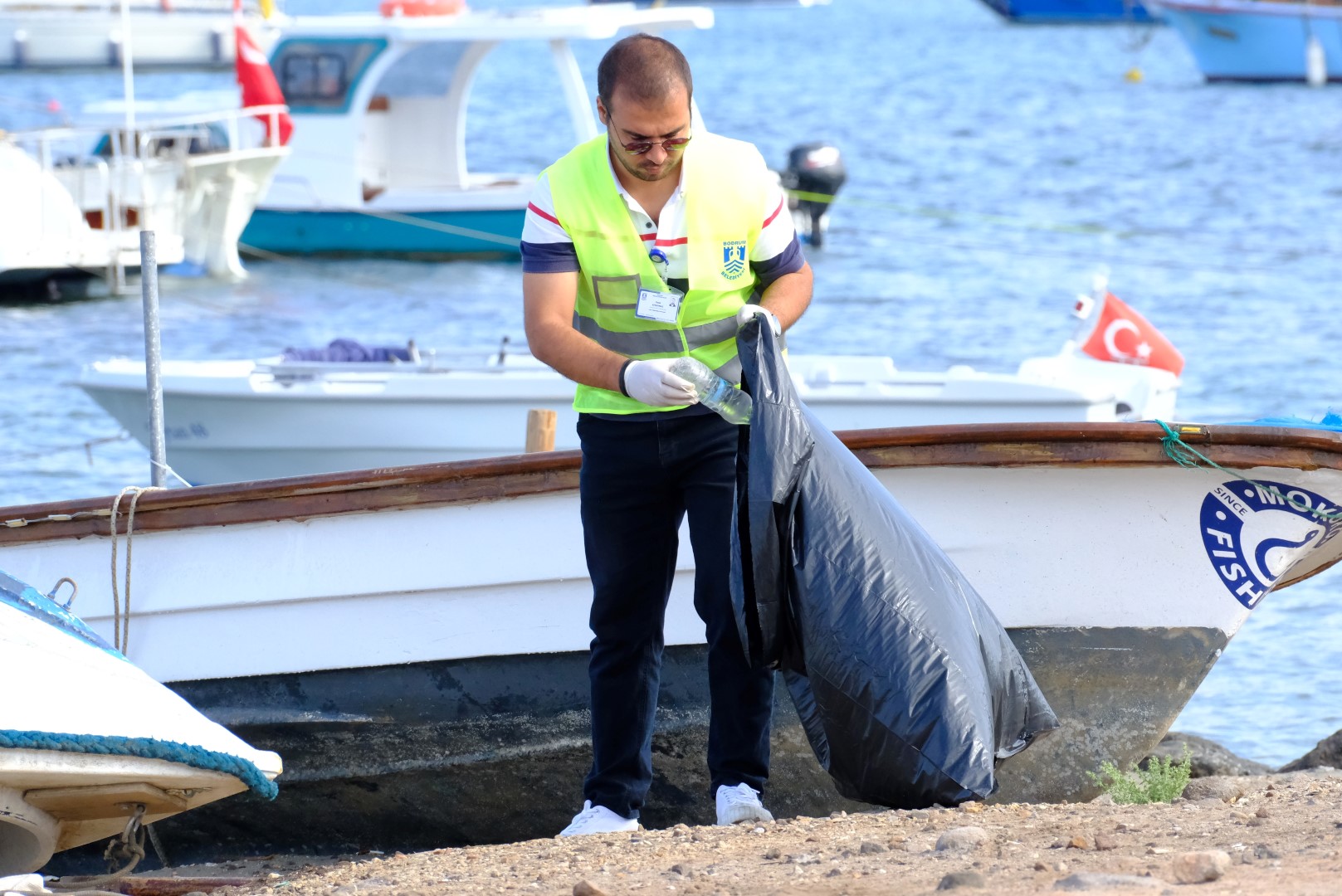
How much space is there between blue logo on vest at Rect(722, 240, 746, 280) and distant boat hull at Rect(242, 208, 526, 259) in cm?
1241

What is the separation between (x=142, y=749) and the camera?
379cm

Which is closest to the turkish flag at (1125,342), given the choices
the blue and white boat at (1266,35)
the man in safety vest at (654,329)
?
the man in safety vest at (654,329)

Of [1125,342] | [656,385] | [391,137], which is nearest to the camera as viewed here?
[656,385]

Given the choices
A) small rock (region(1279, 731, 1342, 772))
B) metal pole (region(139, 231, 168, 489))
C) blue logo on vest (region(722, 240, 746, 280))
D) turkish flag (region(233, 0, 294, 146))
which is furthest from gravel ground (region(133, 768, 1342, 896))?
turkish flag (region(233, 0, 294, 146))

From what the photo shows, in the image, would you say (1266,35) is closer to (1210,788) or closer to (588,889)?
(1210,788)

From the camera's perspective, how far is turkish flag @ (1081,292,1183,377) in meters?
8.20

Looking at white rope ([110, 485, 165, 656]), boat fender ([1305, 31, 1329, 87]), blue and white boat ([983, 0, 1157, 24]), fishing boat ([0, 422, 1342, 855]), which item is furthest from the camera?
blue and white boat ([983, 0, 1157, 24])

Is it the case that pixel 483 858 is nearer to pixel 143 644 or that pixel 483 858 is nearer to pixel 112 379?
pixel 143 644

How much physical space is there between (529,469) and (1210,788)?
190 cm

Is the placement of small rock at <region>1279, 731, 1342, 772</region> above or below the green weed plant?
below

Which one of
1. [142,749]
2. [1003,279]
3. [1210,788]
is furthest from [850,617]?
[1003,279]

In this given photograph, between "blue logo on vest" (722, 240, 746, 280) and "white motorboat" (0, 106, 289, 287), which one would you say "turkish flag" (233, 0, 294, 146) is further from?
"blue logo on vest" (722, 240, 746, 280)

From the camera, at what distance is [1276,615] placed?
7711mm

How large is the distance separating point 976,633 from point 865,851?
645 mm
